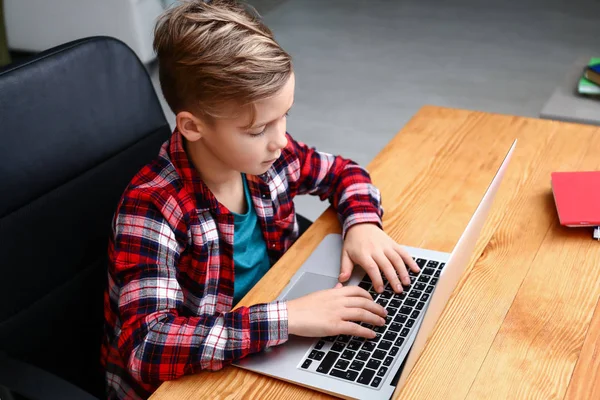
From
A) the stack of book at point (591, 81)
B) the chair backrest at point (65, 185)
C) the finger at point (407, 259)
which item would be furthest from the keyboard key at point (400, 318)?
the stack of book at point (591, 81)

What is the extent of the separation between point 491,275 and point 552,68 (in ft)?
9.83

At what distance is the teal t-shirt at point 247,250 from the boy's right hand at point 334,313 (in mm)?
291

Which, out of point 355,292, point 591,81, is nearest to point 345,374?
point 355,292

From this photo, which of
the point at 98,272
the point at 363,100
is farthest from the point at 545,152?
the point at 363,100

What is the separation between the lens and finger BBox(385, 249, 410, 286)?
1.06 metres

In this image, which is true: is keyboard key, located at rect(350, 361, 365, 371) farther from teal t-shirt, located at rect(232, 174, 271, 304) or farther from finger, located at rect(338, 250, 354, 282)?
teal t-shirt, located at rect(232, 174, 271, 304)

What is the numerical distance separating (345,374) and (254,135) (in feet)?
1.24

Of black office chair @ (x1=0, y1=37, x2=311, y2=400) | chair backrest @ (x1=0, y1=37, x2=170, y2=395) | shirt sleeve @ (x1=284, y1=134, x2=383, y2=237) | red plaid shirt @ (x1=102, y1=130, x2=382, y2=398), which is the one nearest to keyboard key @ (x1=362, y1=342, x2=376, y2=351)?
red plaid shirt @ (x1=102, y1=130, x2=382, y2=398)

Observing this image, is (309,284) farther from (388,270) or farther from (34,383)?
(34,383)

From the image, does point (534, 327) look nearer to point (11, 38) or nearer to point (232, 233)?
point (232, 233)

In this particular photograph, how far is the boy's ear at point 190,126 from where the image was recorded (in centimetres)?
108

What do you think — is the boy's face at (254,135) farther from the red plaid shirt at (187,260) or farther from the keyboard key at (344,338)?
the keyboard key at (344,338)

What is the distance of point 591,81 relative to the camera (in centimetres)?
211

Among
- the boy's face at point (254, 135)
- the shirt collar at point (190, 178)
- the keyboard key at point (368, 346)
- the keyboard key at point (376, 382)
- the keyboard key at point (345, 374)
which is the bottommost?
the keyboard key at point (368, 346)
